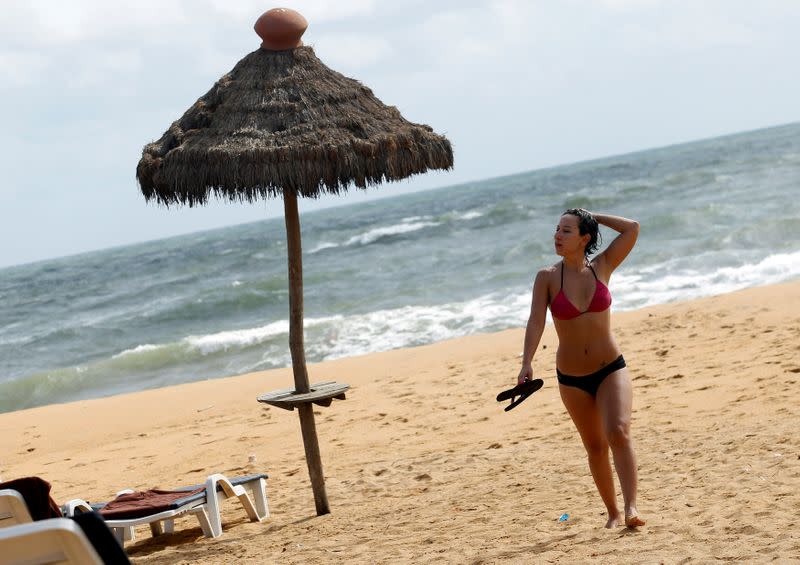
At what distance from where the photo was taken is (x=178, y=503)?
5.56 m

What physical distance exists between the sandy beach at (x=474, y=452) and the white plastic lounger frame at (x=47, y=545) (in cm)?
253

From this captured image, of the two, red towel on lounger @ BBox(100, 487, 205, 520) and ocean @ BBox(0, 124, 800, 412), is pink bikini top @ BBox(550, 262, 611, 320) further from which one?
ocean @ BBox(0, 124, 800, 412)

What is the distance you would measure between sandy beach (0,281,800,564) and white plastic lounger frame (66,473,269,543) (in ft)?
0.29

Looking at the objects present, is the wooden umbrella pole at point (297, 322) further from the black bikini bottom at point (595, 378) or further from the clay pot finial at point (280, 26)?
the black bikini bottom at point (595, 378)

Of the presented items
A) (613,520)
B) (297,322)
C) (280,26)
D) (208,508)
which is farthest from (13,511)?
(280,26)

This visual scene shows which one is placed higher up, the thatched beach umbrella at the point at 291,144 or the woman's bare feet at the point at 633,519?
the thatched beach umbrella at the point at 291,144

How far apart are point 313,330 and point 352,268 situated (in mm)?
10739

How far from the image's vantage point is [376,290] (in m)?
22.2

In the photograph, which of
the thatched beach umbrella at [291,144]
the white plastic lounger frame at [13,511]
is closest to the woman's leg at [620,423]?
the thatched beach umbrella at [291,144]

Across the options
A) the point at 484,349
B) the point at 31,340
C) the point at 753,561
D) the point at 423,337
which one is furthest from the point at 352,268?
the point at 753,561

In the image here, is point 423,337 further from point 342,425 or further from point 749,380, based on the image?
point 749,380

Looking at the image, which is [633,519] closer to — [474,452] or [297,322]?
[297,322]

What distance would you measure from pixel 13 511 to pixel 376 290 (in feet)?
60.2

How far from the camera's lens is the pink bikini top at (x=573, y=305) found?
177 inches
